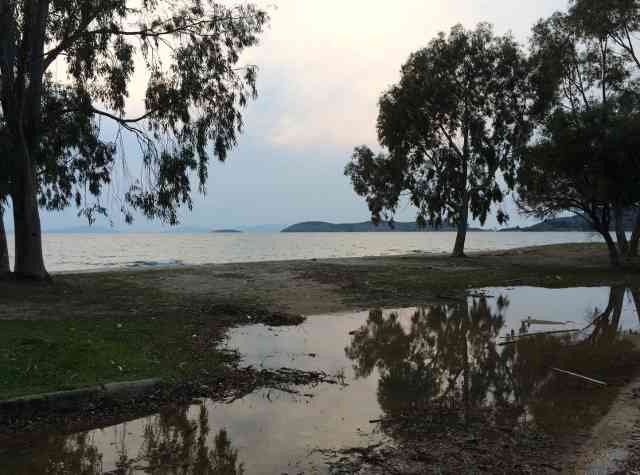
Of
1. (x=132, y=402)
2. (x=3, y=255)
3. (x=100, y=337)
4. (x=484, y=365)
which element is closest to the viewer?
(x=132, y=402)

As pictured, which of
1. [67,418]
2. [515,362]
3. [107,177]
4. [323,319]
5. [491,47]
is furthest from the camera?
[491,47]

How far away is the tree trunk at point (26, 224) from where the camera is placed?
16156mm

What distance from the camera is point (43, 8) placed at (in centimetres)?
1567

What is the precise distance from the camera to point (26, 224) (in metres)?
16.5

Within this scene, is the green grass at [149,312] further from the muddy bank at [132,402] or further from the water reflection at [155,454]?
the water reflection at [155,454]

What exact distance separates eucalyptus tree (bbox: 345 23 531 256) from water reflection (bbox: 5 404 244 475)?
2878 cm

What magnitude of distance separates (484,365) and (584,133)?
17978 mm

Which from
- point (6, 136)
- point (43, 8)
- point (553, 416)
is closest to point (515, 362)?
point (553, 416)

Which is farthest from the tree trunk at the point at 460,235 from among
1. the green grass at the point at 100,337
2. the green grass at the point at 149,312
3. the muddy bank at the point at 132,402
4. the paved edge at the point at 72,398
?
the paved edge at the point at 72,398

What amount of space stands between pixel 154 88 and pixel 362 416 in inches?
520

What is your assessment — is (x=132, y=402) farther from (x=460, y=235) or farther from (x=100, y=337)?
(x=460, y=235)

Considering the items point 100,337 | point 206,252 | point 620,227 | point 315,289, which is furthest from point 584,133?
point 206,252

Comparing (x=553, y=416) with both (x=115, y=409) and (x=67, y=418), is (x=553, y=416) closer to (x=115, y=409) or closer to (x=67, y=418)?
(x=115, y=409)

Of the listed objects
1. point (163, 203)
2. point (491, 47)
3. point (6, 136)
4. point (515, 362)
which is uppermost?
point (491, 47)
